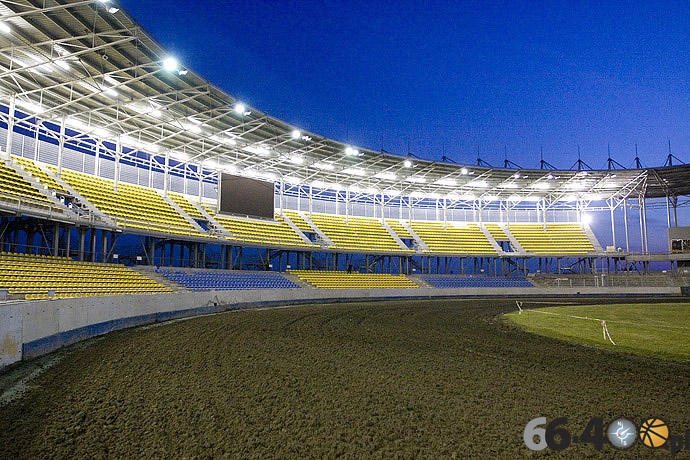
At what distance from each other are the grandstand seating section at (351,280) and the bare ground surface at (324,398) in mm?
23949

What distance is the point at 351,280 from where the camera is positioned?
124ft

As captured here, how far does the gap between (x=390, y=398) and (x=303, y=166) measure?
112 ft

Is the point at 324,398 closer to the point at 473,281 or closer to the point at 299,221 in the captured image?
the point at 299,221

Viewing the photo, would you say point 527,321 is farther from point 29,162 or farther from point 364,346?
point 29,162

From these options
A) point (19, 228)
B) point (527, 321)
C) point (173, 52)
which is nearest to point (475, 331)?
point (527, 321)

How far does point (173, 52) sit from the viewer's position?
21641 mm

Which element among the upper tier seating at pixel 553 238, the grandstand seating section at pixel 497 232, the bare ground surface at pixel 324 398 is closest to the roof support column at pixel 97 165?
the bare ground surface at pixel 324 398

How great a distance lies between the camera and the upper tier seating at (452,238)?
46.9 m

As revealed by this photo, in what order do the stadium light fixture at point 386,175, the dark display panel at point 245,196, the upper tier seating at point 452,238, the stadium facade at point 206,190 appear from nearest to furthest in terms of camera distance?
the stadium facade at point 206,190 < the dark display panel at point 245,196 < the stadium light fixture at point 386,175 < the upper tier seating at point 452,238

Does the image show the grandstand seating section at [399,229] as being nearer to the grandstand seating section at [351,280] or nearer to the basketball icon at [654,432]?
the grandstand seating section at [351,280]

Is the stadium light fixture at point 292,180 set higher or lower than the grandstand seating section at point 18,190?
higher

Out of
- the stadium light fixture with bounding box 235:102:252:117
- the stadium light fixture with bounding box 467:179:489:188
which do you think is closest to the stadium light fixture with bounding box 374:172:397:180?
the stadium light fixture with bounding box 467:179:489:188

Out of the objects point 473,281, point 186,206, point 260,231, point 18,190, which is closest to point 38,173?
point 18,190

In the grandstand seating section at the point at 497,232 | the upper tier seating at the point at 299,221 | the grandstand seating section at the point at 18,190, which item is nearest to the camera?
the grandstand seating section at the point at 18,190
